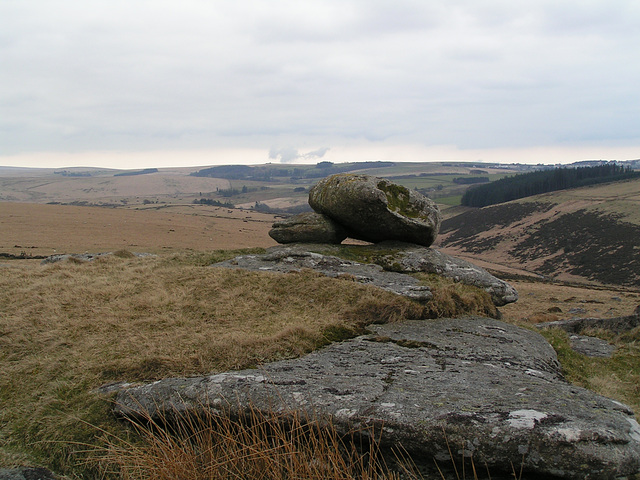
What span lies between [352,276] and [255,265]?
3874mm

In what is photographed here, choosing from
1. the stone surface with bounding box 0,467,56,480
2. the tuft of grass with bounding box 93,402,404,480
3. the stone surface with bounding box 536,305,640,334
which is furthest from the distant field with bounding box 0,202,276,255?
the tuft of grass with bounding box 93,402,404,480

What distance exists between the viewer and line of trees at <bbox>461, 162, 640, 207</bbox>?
152 m

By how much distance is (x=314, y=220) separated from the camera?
60.6 feet

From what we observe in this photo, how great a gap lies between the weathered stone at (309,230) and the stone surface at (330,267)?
142 cm

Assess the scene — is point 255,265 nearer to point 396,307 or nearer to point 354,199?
point 354,199

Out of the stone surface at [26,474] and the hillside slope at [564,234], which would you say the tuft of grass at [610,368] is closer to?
the stone surface at [26,474]

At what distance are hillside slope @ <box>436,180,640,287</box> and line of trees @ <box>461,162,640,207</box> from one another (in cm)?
1692

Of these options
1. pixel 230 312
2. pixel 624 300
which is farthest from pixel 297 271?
pixel 624 300

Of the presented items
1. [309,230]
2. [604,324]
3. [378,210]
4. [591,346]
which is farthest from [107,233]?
[591,346]

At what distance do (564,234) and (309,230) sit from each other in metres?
95.8

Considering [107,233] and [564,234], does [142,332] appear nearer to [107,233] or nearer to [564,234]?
[107,233]

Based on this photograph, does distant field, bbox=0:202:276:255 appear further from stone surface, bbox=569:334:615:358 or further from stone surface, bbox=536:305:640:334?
stone surface, bbox=569:334:615:358

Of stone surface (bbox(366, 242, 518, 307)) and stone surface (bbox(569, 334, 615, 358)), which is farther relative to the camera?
stone surface (bbox(366, 242, 518, 307))

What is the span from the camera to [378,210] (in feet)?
55.5
